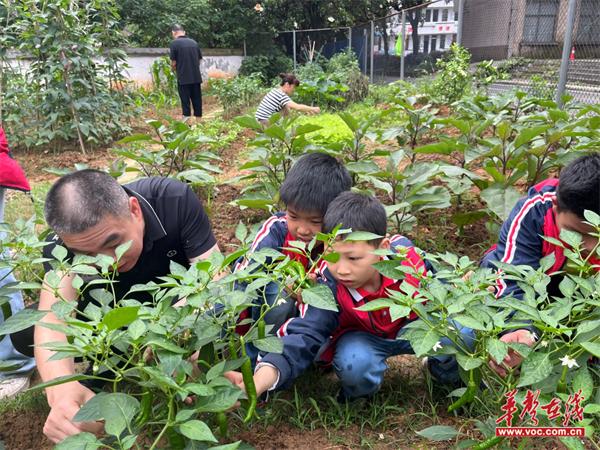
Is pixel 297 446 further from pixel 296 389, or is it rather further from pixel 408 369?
pixel 408 369

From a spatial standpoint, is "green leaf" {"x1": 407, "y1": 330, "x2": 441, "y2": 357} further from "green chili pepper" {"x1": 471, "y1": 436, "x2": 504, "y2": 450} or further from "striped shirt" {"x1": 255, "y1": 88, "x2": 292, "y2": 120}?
"striped shirt" {"x1": 255, "y1": 88, "x2": 292, "y2": 120}

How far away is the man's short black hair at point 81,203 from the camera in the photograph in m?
1.40

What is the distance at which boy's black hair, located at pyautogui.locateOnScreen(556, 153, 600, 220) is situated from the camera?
1509mm

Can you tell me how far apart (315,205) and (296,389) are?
0.64 metres

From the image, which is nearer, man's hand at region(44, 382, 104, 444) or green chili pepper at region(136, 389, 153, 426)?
green chili pepper at region(136, 389, 153, 426)

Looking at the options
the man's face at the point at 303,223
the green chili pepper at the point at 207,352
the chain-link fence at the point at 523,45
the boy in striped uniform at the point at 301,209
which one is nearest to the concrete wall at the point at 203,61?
the chain-link fence at the point at 523,45

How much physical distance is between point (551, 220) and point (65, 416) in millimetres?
1599

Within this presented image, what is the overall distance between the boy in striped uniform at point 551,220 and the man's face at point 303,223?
0.60 metres

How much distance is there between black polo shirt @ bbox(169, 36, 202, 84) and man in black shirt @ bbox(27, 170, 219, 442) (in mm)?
5984

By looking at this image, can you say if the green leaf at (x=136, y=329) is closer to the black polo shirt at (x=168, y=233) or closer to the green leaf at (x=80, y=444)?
the green leaf at (x=80, y=444)

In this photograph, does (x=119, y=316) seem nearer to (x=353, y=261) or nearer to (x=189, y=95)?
(x=353, y=261)

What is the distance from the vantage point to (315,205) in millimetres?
1814

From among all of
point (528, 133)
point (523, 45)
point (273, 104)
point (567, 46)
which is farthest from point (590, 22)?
point (273, 104)

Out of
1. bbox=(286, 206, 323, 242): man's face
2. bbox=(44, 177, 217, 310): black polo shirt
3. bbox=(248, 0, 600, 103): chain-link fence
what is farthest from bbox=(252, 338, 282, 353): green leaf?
bbox=(248, 0, 600, 103): chain-link fence
